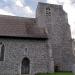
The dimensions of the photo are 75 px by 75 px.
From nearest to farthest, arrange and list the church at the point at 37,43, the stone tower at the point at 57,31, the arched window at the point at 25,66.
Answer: the church at the point at 37,43
the arched window at the point at 25,66
the stone tower at the point at 57,31

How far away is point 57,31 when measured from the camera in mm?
25719

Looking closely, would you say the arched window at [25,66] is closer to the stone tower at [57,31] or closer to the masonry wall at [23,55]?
the masonry wall at [23,55]

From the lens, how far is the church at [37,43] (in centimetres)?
2117

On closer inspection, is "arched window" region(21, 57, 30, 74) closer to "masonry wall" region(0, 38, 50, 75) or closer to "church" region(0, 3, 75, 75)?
"church" region(0, 3, 75, 75)

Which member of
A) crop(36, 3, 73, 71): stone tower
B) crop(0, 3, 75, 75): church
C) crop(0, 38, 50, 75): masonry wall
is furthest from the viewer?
crop(36, 3, 73, 71): stone tower

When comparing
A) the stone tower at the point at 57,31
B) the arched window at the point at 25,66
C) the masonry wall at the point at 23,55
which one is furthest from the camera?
the stone tower at the point at 57,31

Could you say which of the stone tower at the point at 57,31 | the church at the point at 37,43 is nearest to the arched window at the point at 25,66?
the church at the point at 37,43

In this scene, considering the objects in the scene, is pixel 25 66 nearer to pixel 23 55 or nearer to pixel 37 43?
pixel 23 55

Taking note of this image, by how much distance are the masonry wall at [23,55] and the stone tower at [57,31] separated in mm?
2601

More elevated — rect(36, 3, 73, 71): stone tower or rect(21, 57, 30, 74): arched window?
rect(36, 3, 73, 71): stone tower

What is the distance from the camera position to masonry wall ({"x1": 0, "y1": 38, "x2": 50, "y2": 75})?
68.4 ft

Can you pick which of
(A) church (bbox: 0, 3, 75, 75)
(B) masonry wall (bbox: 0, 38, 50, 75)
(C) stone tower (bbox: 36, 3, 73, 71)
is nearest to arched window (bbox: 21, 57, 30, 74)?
(A) church (bbox: 0, 3, 75, 75)

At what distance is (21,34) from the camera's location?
22.0m

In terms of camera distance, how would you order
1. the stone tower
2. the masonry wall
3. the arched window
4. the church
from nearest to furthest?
the masonry wall → the church → the arched window → the stone tower
